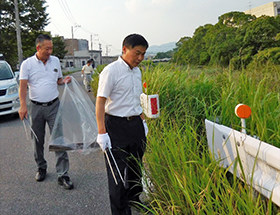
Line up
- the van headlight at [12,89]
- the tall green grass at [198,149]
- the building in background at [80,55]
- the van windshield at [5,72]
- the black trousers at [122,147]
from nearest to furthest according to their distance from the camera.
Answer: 1. the tall green grass at [198,149]
2. the black trousers at [122,147]
3. the van headlight at [12,89]
4. the van windshield at [5,72]
5. the building in background at [80,55]

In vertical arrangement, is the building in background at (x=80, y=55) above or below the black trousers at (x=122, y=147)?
above

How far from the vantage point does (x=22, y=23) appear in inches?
1329

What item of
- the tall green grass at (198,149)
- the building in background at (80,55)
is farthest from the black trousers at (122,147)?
the building in background at (80,55)

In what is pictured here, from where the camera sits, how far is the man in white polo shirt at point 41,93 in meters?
3.94

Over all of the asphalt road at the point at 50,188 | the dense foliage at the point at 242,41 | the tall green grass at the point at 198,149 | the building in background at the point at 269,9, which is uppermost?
the building in background at the point at 269,9

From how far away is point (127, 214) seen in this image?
2936mm

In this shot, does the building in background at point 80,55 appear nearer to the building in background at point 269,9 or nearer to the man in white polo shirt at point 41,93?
the building in background at point 269,9

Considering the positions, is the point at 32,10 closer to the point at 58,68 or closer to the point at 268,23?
the point at 268,23

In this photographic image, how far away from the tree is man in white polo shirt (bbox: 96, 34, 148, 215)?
3310 cm

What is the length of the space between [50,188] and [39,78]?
60.4 inches

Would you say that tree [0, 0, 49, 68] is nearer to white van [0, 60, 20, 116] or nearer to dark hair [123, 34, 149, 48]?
white van [0, 60, 20, 116]

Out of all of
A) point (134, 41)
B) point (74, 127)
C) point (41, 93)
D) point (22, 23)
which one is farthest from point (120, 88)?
point (22, 23)

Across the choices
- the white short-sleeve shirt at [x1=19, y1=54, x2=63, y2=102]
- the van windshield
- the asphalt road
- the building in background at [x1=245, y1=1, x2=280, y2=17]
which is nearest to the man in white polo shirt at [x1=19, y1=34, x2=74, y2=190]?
the white short-sleeve shirt at [x1=19, y1=54, x2=63, y2=102]

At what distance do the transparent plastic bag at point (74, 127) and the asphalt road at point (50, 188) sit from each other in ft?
1.86
